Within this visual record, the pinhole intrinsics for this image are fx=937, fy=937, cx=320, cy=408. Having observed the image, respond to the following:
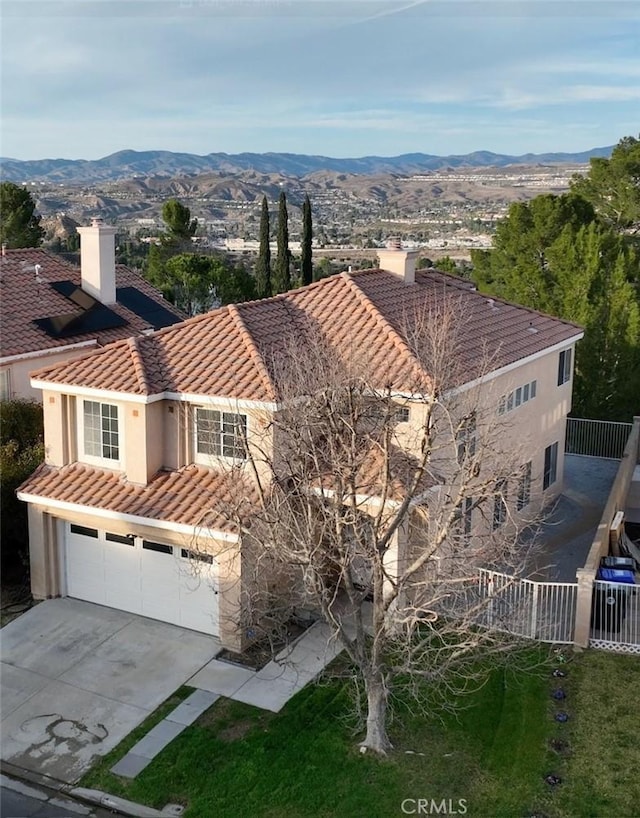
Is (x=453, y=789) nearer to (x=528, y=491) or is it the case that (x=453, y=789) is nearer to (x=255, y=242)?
(x=528, y=491)

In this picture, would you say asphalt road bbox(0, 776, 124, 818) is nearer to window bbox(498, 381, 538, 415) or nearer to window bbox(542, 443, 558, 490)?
window bbox(498, 381, 538, 415)

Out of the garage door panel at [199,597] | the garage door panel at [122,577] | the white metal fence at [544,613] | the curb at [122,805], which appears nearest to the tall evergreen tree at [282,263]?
the garage door panel at [122,577]

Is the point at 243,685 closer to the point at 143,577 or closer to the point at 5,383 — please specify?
the point at 143,577

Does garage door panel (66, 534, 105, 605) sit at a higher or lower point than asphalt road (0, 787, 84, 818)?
higher

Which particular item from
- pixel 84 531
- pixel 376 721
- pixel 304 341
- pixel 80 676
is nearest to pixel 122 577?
pixel 84 531

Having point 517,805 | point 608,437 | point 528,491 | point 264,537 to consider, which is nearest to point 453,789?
point 517,805

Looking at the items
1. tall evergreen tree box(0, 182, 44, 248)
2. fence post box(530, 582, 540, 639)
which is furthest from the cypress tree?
fence post box(530, 582, 540, 639)
